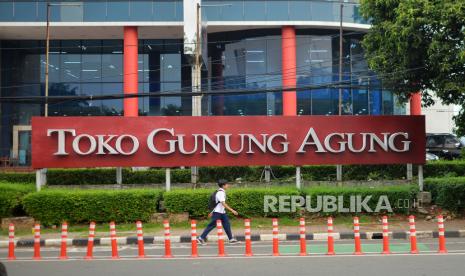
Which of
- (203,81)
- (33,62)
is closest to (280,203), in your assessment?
(203,81)

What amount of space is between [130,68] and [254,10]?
335 inches

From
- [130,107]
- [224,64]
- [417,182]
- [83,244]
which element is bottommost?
[83,244]

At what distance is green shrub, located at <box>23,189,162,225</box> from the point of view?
1750 centimetres

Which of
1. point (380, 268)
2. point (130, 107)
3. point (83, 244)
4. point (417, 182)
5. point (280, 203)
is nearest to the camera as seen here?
point (380, 268)

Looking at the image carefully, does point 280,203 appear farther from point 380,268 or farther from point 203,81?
point 203,81

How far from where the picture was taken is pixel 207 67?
37.2 meters

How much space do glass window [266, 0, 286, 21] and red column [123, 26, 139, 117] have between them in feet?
27.8

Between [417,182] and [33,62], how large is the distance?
1140 inches

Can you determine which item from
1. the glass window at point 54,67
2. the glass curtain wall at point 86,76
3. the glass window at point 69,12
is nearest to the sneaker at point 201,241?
the glass window at point 69,12

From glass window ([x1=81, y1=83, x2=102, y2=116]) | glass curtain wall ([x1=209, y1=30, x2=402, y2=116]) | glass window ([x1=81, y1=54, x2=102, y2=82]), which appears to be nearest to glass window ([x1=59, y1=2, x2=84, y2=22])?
glass window ([x1=81, y1=54, x2=102, y2=82])

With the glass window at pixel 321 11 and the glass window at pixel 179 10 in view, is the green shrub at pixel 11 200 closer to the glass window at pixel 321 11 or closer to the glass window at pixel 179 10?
the glass window at pixel 179 10

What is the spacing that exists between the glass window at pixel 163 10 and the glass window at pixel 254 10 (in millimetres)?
4526

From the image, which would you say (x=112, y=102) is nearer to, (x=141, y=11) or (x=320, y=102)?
(x=141, y=11)

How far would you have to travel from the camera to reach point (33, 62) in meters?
39.9
